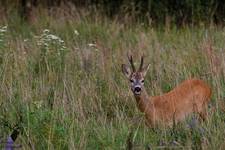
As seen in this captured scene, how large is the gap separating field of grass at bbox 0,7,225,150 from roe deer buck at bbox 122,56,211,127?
11cm

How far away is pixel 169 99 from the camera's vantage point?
641cm

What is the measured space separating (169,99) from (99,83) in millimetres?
854

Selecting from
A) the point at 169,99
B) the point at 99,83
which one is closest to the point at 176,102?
the point at 169,99

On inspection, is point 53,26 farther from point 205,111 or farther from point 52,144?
point 52,144

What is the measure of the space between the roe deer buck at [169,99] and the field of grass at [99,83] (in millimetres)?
108

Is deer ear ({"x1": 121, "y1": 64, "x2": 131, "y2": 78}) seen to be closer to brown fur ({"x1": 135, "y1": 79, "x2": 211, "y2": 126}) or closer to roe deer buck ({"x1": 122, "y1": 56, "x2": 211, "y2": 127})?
roe deer buck ({"x1": 122, "y1": 56, "x2": 211, "y2": 127})

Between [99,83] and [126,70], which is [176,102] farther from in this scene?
[99,83]

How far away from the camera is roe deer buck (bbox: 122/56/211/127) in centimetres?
618

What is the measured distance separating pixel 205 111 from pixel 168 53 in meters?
2.38

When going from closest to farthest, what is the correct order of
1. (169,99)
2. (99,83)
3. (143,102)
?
(143,102)
(169,99)
(99,83)

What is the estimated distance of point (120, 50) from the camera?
8.72 metres

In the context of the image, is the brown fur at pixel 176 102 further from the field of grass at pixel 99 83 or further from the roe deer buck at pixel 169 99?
the field of grass at pixel 99 83

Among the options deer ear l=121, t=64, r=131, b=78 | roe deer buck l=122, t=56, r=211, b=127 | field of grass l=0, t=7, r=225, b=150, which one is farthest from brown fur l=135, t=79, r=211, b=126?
deer ear l=121, t=64, r=131, b=78

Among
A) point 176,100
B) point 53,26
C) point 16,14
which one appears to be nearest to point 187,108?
point 176,100
